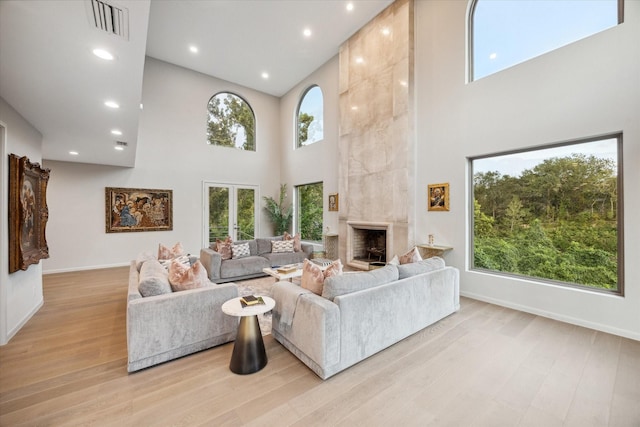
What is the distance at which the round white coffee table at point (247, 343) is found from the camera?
2.20 m

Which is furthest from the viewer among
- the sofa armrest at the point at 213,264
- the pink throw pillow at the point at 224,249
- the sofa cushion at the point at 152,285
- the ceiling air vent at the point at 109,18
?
the pink throw pillow at the point at 224,249

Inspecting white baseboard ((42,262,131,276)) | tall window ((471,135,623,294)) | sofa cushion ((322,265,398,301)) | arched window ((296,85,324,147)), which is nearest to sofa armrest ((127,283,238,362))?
sofa cushion ((322,265,398,301))

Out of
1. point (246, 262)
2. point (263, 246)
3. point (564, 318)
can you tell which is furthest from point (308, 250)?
point (564, 318)

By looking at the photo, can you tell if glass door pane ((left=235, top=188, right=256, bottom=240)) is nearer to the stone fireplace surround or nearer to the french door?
the french door

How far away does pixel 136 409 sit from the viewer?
1.81 metres

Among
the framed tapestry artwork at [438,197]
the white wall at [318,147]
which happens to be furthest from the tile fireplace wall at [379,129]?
the white wall at [318,147]

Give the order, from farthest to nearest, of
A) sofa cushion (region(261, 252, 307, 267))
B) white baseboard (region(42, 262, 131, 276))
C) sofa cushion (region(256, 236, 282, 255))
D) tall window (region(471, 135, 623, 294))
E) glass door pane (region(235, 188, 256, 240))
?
glass door pane (region(235, 188, 256, 240)) < sofa cushion (region(256, 236, 282, 255)) < white baseboard (region(42, 262, 131, 276)) < sofa cushion (region(261, 252, 307, 267)) < tall window (region(471, 135, 623, 294))

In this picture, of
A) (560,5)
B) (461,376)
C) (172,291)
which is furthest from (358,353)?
(560,5)

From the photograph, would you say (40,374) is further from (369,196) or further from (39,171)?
(369,196)

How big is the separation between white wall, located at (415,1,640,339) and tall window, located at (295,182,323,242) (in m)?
3.20

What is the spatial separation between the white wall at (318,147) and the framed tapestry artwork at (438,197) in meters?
2.57

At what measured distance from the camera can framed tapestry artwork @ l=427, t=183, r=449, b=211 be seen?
442cm

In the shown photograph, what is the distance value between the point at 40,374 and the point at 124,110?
8.98 feet

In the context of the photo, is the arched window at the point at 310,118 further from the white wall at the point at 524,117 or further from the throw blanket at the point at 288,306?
the throw blanket at the point at 288,306
